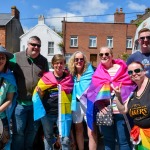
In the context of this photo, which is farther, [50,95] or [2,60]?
[50,95]

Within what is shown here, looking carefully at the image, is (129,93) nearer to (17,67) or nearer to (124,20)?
(17,67)

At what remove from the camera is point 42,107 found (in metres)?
4.59

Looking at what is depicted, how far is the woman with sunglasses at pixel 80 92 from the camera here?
184 inches

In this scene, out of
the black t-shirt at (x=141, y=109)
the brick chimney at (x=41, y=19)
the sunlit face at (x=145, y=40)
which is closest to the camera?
the black t-shirt at (x=141, y=109)

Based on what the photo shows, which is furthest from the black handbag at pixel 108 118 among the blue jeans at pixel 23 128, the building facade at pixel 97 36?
the building facade at pixel 97 36

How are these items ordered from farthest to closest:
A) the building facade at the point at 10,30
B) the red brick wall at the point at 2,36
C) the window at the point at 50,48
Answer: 1. the window at the point at 50,48
2. the building facade at the point at 10,30
3. the red brick wall at the point at 2,36

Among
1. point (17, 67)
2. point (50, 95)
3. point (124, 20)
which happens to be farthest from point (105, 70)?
point (124, 20)

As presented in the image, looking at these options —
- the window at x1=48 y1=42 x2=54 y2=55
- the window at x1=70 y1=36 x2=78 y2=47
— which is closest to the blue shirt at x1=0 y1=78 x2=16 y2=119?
the window at x1=48 y1=42 x2=54 y2=55

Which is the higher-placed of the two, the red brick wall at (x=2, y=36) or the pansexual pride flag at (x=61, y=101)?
the red brick wall at (x=2, y=36)

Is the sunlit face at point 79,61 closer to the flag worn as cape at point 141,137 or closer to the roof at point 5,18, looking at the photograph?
the flag worn as cape at point 141,137

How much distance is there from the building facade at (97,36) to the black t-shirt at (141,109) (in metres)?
31.0

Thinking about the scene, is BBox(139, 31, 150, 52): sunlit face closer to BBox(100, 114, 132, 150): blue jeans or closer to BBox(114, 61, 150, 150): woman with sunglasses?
BBox(114, 61, 150, 150): woman with sunglasses

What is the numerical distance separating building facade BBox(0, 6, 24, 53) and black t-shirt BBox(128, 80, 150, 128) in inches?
1088

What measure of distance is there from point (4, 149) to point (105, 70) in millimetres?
1979
